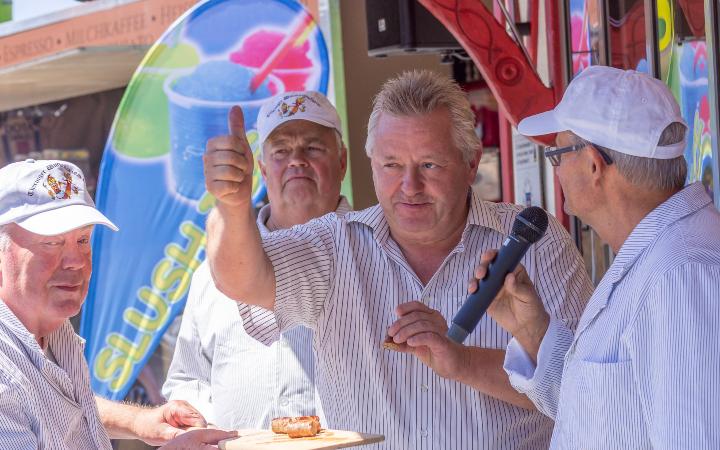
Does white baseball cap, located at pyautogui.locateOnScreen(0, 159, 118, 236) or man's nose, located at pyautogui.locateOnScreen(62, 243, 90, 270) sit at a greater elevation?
white baseball cap, located at pyautogui.locateOnScreen(0, 159, 118, 236)

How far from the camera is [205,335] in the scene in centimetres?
378

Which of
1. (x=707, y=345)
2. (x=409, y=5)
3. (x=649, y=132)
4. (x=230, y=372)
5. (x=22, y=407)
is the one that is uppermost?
(x=409, y=5)

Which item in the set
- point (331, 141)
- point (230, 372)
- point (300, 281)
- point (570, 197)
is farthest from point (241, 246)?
point (331, 141)

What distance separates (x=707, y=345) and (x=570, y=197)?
51 cm

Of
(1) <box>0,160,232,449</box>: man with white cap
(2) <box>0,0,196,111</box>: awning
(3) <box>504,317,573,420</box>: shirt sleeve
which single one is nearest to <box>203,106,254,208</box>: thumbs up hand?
(1) <box>0,160,232,449</box>: man with white cap

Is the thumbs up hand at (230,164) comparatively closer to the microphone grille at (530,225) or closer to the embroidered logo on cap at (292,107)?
the microphone grille at (530,225)

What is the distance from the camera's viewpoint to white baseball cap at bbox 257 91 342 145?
3.91 meters

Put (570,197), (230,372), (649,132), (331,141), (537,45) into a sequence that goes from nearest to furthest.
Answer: (649,132), (570,197), (230,372), (331,141), (537,45)

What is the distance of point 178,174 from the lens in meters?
5.66

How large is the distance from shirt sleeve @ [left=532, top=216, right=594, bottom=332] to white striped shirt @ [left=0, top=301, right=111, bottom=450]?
1227 mm


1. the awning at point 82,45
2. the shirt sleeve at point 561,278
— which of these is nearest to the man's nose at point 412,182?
the shirt sleeve at point 561,278

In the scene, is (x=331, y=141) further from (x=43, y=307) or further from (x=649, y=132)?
(x=649, y=132)

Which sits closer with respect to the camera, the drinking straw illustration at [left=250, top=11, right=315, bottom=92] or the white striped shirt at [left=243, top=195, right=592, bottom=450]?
the white striped shirt at [left=243, top=195, right=592, bottom=450]

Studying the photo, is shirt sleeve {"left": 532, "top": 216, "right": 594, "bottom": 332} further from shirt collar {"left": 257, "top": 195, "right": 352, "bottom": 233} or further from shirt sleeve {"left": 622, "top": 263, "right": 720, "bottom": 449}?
shirt collar {"left": 257, "top": 195, "right": 352, "bottom": 233}
